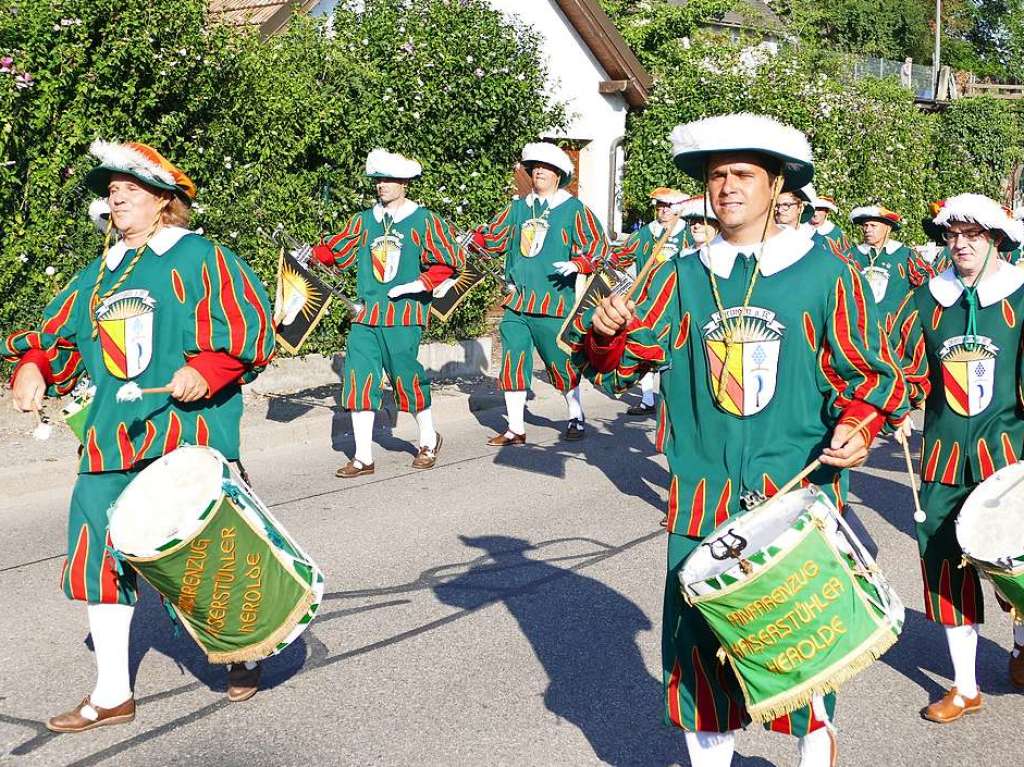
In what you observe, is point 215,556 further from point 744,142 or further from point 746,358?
point 744,142

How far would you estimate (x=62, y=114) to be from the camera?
390 inches

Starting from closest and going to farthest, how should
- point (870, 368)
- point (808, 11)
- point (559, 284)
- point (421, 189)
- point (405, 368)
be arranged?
1. point (870, 368)
2. point (405, 368)
3. point (559, 284)
4. point (421, 189)
5. point (808, 11)

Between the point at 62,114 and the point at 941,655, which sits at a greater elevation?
the point at 62,114

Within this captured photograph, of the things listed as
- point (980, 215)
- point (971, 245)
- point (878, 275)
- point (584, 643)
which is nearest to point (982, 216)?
point (980, 215)

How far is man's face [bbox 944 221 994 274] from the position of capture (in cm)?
494

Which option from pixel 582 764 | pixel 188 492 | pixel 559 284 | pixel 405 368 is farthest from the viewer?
pixel 559 284

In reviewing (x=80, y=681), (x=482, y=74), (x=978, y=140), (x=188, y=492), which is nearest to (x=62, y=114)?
(x=482, y=74)

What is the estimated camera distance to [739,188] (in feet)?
11.1

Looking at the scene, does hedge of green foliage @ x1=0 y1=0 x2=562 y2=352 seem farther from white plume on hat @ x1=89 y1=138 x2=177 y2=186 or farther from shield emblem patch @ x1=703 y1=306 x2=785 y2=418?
shield emblem patch @ x1=703 y1=306 x2=785 y2=418

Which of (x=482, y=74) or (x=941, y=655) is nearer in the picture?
(x=941, y=655)

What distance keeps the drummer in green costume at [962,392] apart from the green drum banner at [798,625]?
66.8 inches

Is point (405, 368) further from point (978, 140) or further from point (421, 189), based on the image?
point (978, 140)

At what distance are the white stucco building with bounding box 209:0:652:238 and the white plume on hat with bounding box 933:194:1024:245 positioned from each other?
1440 cm

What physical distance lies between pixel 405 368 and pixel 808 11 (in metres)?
18.1
